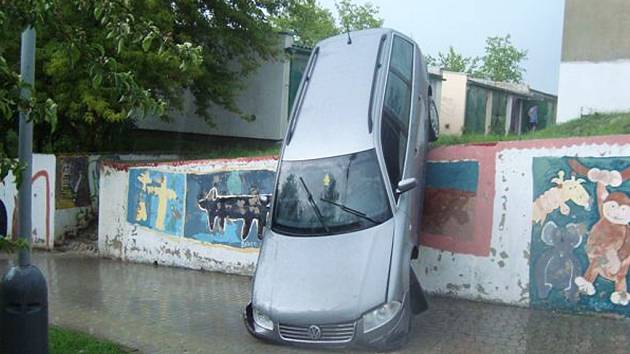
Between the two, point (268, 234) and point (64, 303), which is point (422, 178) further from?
point (64, 303)

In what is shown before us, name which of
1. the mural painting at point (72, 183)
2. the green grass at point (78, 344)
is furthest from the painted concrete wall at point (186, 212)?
the green grass at point (78, 344)

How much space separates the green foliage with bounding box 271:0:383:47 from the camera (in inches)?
664

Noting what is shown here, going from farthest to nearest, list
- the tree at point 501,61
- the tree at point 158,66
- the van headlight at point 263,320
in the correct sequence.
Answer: the tree at point 501,61 → the tree at point 158,66 → the van headlight at point 263,320

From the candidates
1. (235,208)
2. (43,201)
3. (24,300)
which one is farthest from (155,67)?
(24,300)

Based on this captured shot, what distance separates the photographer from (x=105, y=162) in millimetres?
13797

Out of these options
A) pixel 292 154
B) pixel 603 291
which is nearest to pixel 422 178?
pixel 292 154

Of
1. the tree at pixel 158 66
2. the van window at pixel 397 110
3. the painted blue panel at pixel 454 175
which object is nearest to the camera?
the van window at pixel 397 110

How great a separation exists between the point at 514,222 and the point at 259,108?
11742 millimetres

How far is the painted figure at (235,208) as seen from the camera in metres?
11.0

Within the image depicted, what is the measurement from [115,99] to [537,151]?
6013mm

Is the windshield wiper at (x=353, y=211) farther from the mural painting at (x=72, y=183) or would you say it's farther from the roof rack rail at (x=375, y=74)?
the mural painting at (x=72, y=183)

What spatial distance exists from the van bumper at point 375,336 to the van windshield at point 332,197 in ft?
3.49

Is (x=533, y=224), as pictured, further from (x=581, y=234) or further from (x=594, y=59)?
(x=594, y=59)

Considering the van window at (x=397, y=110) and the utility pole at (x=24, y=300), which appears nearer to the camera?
the utility pole at (x=24, y=300)
